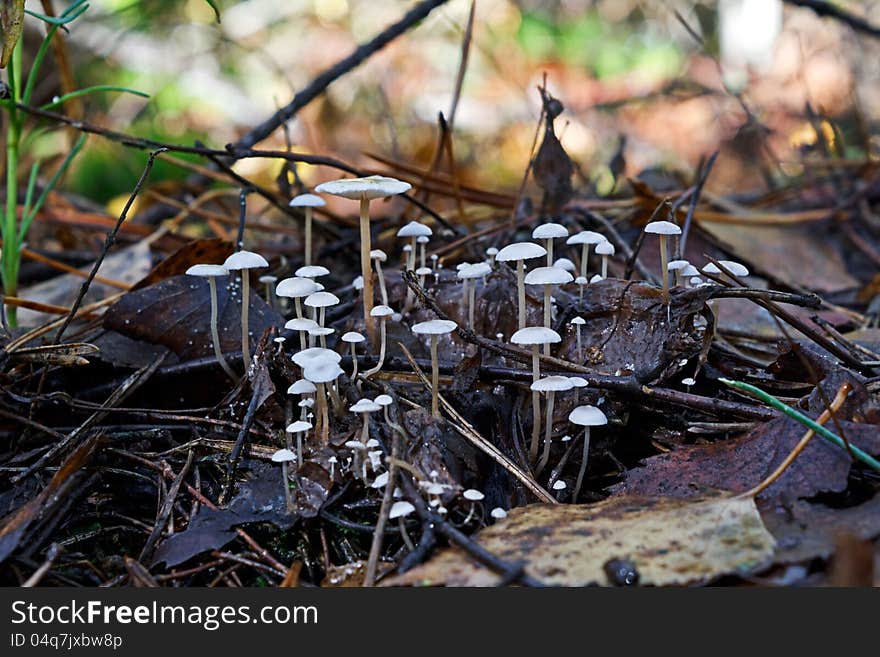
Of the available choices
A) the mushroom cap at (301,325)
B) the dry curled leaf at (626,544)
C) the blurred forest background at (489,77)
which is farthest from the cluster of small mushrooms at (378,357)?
the blurred forest background at (489,77)

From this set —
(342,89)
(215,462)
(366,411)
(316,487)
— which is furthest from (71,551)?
(342,89)

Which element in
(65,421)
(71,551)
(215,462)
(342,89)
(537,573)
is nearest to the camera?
(537,573)

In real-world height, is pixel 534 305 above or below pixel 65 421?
above

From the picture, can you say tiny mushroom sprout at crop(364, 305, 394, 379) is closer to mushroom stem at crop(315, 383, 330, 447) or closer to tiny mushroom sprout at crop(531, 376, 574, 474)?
mushroom stem at crop(315, 383, 330, 447)

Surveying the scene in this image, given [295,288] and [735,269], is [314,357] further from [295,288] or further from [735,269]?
[735,269]

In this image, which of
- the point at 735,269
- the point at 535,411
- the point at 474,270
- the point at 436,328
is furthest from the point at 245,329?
the point at 735,269

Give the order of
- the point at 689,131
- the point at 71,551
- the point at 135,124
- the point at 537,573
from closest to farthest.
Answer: the point at 537,573 → the point at 71,551 → the point at 135,124 → the point at 689,131

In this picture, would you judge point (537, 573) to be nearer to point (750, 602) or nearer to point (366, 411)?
point (750, 602)
